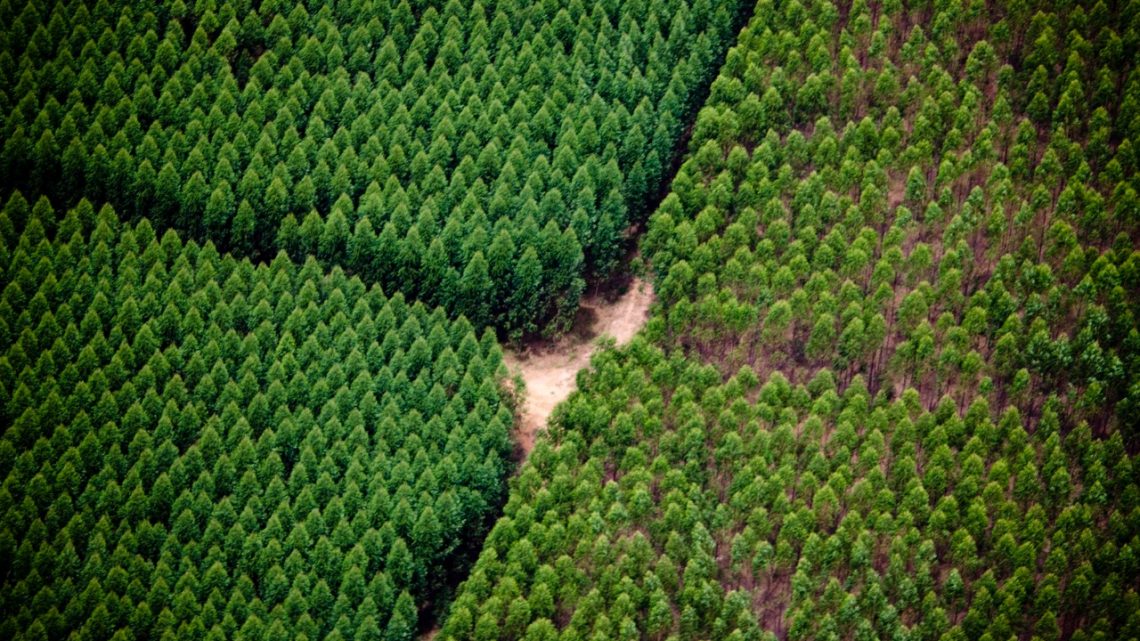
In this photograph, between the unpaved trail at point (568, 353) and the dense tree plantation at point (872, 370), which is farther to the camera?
the unpaved trail at point (568, 353)

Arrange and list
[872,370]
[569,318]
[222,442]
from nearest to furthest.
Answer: [222,442]
[872,370]
[569,318]

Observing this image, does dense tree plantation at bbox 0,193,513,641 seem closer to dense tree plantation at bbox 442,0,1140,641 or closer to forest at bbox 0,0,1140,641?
forest at bbox 0,0,1140,641

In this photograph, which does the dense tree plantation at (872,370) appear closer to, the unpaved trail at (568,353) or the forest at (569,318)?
the forest at (569,318)

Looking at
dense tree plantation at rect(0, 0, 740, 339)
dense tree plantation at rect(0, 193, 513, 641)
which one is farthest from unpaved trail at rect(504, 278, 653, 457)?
dense tree plantation at rect(0, 193, 513, 641)

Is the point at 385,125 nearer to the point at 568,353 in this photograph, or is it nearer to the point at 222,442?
the point at 568,353

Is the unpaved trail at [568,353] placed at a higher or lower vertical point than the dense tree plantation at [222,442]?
higher

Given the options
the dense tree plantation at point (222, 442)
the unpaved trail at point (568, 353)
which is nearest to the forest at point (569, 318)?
the dense tree plantation at point (222, 442)

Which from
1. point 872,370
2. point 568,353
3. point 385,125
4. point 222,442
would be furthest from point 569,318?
point 222,442
